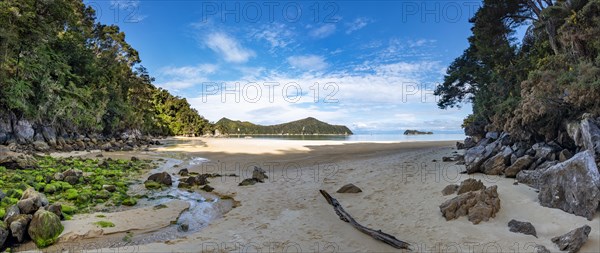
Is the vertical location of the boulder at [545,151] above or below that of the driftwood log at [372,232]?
above

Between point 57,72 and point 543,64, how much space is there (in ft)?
130

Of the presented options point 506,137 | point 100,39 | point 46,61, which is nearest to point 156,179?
point 506,137

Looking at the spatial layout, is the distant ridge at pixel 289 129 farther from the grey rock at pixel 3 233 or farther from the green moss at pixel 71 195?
the grey rock at pixel 3 233

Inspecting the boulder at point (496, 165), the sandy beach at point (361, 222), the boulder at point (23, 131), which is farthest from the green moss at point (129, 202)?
the boulder at point (23, 131)

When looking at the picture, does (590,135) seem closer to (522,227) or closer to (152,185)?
(522,227)

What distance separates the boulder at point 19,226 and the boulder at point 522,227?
9411 mm

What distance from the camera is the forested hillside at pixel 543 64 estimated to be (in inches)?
369

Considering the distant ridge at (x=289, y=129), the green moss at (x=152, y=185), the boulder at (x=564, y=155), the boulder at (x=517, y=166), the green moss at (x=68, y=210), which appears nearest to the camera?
the green moss at (x=68, y=210)

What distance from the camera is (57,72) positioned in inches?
1128

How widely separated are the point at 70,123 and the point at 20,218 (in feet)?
107

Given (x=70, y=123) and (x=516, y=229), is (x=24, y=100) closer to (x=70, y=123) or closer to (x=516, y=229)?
(x=70, y=123)

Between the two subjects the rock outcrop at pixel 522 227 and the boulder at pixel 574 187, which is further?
the boulder at pixel 574 187

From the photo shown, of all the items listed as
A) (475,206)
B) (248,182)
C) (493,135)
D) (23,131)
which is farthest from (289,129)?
(475,206)

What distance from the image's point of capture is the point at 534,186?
7395 millimetres
